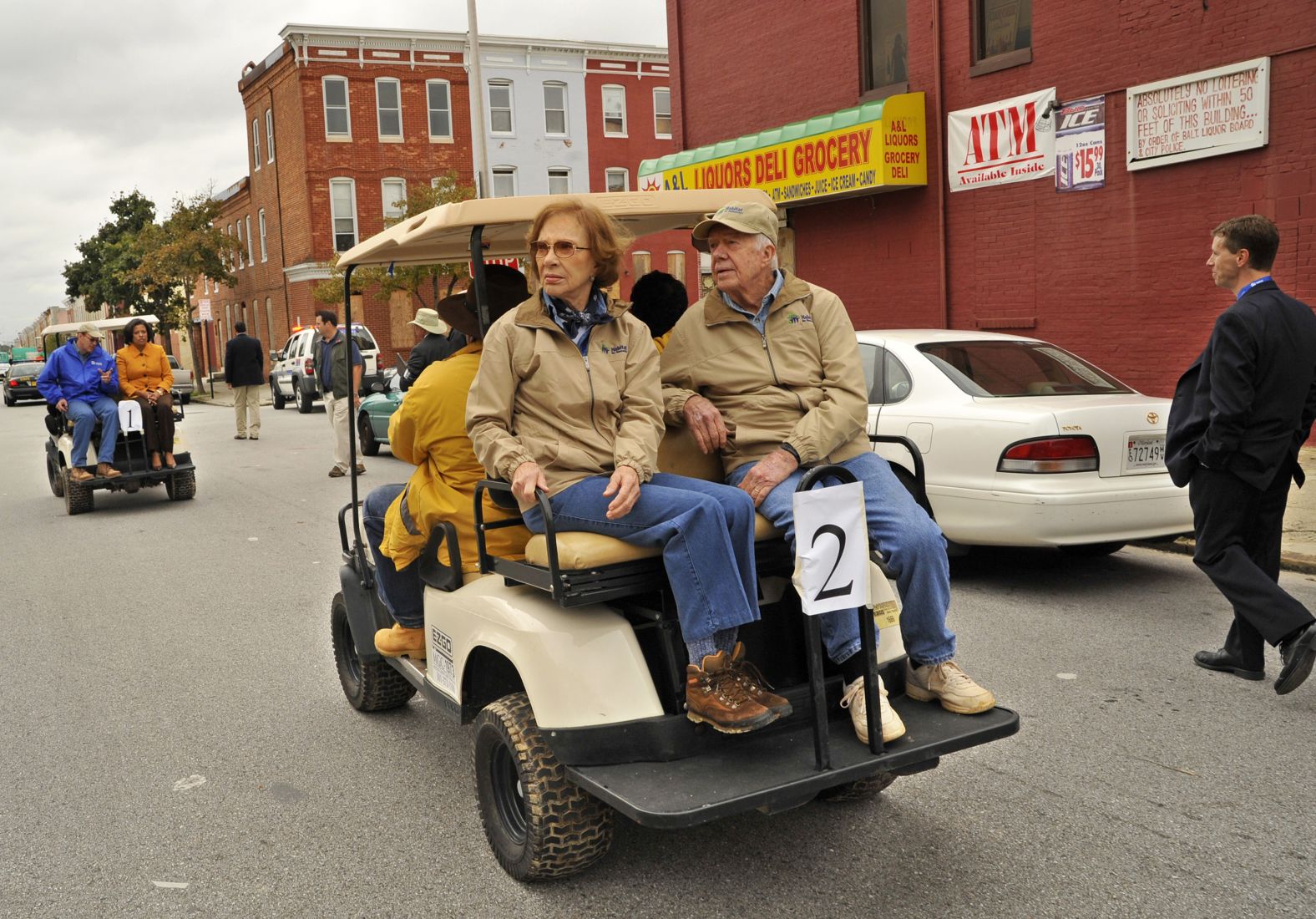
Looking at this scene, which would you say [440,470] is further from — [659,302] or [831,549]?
[831,549]

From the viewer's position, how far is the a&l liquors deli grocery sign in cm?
1534

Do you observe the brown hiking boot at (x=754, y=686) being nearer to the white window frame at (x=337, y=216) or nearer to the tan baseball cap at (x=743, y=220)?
the tan baseball cap at (x=743, y=220)

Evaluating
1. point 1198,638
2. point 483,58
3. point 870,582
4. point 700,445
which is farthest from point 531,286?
point 483,58

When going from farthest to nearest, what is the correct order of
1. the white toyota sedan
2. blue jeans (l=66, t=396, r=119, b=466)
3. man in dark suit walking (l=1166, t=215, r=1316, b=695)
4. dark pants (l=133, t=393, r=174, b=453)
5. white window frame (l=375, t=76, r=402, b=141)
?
1. white window frame (l=375, t=76, r=402, b=141)
2. dark pants (l=133, t=393, r=174, b=453)
3. blue jeans (l=66, t=396, r=119, b=466)
4. the white toyota sedan
5. man in dark suit walking (l=1166, t=215, r=1316, b=695)

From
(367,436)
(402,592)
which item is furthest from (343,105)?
(402,592)

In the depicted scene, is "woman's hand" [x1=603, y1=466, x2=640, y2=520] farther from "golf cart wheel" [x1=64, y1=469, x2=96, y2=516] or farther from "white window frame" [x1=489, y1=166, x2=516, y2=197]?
"white window frame" [x1=489, y1=166, x2=516, y2=197]

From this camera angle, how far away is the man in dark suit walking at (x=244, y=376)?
2023 cm

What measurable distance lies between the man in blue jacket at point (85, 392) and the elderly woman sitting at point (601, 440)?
9.83 m

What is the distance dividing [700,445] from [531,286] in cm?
82

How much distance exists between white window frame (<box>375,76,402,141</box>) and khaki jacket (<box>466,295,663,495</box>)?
4088 centimetres

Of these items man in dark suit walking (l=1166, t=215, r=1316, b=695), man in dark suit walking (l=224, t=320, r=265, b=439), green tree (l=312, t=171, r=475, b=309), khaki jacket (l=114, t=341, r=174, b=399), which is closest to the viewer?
man in dark suit walking (l=1166, t=215, r=1316, b=695)

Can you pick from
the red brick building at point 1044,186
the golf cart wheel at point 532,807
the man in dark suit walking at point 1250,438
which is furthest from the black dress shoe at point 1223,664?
the red brick building at point 1044,186

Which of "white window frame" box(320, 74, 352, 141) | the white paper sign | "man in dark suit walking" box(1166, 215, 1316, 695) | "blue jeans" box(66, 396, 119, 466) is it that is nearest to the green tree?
"white window frame" box(320, 74, 352, 141)

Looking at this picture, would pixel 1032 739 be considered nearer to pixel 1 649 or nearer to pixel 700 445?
pixel 700 445
